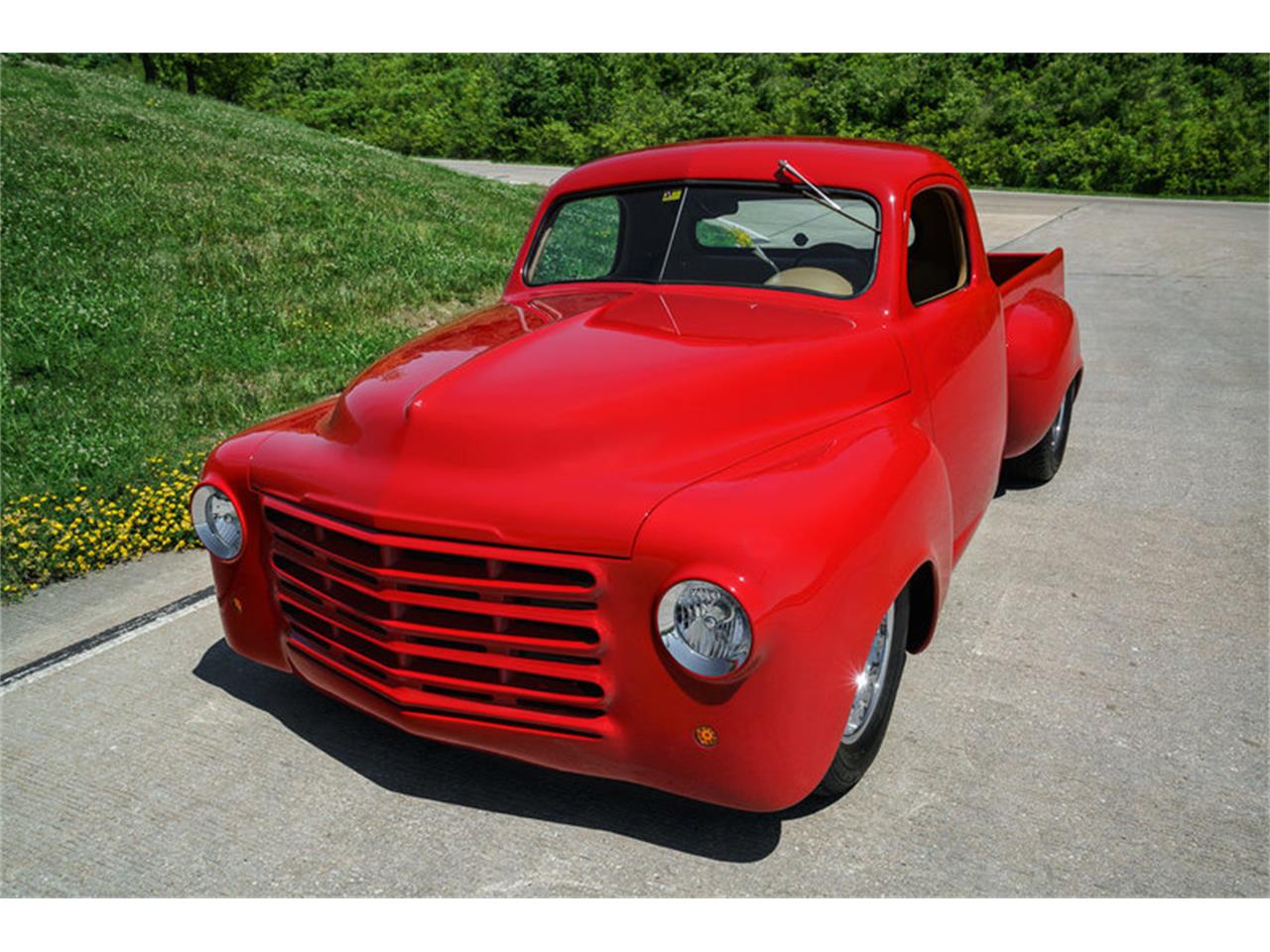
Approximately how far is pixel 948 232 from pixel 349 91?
145 feet

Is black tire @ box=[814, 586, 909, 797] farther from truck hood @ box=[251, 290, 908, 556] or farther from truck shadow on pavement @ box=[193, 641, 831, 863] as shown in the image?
truck hood @ box=[251, 290, 908, 556]

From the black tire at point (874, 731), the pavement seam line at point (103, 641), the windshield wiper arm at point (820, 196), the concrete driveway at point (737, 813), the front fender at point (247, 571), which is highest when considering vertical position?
the windshield wiper arm at point (820, 196)

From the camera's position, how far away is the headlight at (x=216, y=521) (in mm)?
3303

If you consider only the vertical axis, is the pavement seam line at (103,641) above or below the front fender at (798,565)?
below

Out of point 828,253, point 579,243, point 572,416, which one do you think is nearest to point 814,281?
point 828,253

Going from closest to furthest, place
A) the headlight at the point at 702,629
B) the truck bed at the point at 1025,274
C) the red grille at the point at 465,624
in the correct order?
the headlight at the point at 702,629, the red grille at the point at 465,624, the truck bed at the point at 1025,274

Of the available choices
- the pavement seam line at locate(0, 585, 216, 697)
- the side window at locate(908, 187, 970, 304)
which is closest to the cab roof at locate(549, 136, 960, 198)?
the side window at locate(908, 187, 970, 304)

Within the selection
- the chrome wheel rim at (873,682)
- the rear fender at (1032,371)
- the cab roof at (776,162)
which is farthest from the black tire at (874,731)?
the rear fender at (1032,371)

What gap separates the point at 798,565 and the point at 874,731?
86 centimetres

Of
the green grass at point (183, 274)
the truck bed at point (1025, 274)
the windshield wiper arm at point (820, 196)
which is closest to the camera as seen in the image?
the windshield wiper arm at point (820, 196)

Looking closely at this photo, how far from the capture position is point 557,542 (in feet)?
8.61

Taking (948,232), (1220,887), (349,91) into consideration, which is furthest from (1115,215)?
(349,91)

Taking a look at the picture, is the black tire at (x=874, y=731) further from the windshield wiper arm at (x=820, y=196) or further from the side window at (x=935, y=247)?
the windshield wiper arm at (x=820, y=196)

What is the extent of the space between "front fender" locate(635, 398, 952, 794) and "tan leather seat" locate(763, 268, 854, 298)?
41.7 inches
